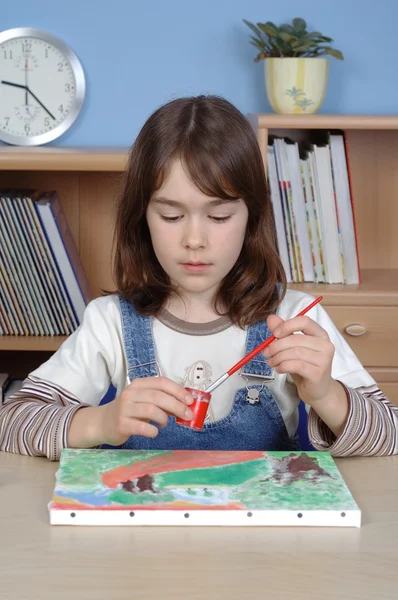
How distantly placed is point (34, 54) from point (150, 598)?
6.05 ft

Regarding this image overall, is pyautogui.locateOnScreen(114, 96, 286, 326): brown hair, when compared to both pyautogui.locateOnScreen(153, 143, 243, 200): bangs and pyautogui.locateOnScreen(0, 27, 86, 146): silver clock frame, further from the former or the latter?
pyautogui.locateOnScreen(0, 27, 86, 146): silver clock frame

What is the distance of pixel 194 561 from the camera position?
0.80m

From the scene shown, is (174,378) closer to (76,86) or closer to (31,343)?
(31,343)

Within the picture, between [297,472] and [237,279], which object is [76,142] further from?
[297,472]

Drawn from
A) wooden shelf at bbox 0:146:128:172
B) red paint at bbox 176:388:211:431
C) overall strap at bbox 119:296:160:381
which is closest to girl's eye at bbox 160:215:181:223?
overall strap at bbox 119:296:160:381

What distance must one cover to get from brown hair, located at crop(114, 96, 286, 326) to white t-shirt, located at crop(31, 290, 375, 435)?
0.03 metres

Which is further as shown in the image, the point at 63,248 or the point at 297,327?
the point at 63,248

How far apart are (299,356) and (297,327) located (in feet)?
0.11

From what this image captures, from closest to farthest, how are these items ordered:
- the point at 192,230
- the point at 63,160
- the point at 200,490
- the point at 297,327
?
the point at 200,490 → the point at 297,327 → the point at 192,230 → the point at 63,160

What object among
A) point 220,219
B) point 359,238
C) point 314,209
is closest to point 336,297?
point 314,209

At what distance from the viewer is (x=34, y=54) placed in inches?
91.0

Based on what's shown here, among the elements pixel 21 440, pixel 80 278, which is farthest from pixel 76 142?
pixel 21 440

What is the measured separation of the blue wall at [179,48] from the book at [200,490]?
1.46 metres

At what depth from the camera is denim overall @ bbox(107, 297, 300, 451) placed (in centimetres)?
128
